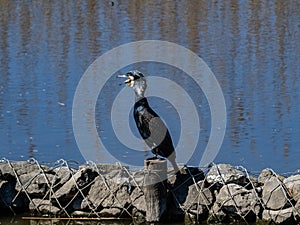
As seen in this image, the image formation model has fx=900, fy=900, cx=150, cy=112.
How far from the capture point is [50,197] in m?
8.25

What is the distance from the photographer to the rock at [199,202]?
8062 mm

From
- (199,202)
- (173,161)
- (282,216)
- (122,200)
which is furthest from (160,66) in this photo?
(282,216)

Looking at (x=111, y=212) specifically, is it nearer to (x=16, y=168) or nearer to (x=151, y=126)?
(x=151, y=126)

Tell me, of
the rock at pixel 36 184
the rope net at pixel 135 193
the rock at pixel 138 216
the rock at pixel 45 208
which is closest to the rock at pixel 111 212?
the rope net at pixel 135 193

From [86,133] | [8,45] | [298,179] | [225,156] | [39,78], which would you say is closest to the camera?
[298,179]

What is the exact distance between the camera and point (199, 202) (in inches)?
318

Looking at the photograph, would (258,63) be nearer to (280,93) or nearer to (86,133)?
(280,93)

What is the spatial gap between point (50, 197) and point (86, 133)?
2.59m

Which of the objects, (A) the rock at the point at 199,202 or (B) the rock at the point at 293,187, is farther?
(A) the rock at the point at 199,202

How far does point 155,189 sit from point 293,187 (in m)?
1.22

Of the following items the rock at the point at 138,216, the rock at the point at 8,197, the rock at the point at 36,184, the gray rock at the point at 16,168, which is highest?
the gray rock at the point at 16,168

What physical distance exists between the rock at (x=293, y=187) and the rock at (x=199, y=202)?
693 millimetres

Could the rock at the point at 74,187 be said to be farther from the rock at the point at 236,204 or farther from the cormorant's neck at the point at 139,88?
the rock at the point at 236,204

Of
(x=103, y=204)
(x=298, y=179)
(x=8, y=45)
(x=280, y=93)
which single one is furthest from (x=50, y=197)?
(x=8, y=45)
